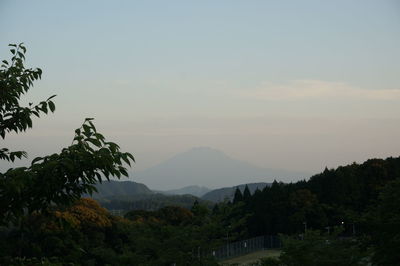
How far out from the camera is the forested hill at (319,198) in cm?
5953

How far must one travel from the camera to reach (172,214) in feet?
194

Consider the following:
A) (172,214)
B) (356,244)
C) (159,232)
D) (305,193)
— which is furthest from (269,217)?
(356,244)

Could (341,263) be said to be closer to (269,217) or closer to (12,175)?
(12,175)

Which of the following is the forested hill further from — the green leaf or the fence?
the green leaf

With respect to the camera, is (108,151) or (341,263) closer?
(108,151)

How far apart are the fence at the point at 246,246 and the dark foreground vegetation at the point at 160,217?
1.55 m

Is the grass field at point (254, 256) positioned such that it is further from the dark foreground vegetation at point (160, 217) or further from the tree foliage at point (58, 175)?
the tree foliage at point (58, 175)

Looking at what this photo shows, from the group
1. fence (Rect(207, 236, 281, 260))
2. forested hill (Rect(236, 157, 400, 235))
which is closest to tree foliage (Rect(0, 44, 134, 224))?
fence (Rect(207, 236, 281, 260))

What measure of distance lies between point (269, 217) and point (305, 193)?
551cm

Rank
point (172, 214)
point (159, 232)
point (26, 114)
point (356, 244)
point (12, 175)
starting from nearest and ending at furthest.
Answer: point (12, 175) < point (26, 114) < point (356, 244) < point (159, 232) < point (172, 214)

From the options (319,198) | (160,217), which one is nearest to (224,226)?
(160,217)

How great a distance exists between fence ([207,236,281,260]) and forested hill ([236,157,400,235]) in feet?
5.02

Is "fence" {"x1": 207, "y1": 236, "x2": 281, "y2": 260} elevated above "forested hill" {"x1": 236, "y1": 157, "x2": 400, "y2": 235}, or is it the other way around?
Result: "forested hill" {"x1": 236, "y1": 157, "x2": 400, "y2": 235}

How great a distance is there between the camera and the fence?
50.2 metres
